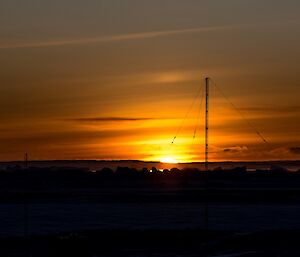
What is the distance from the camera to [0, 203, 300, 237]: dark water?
155 feet

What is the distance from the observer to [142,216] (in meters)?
55.2

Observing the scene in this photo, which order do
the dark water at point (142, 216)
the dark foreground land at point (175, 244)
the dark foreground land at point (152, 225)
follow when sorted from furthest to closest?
the dark water at point (142, 216) < the dark foreground land at point (152, 225) < the dark foreground land at point (175, 244)

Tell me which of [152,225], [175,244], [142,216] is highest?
[142,216]

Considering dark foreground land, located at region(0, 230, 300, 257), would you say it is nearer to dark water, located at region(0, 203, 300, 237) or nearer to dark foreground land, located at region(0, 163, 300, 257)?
dark foreground land, located at region(0, 163, 300, 257)

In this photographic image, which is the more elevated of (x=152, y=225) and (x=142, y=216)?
(x=142, y=216)

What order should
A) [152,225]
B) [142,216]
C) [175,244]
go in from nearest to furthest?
[175,244] < [152,225] < [142,216]

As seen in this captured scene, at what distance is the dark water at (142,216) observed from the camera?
155 ft

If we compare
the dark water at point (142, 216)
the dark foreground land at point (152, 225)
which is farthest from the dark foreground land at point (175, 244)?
the dark water at point (142, 216)

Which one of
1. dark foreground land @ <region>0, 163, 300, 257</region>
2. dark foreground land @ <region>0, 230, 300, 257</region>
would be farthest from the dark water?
dark foreground land @ <region>0, 230, 300, 257</region>

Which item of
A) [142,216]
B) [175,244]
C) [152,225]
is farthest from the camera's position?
[142,216]

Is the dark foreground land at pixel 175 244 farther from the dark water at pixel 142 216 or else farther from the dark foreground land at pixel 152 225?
the dark water at pixel 142 216

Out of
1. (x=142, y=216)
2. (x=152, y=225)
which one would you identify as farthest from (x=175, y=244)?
(x=142, y=216)

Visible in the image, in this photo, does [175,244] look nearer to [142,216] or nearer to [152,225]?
[152,225]

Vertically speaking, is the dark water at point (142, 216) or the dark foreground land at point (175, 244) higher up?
the dark water at point (142, 216)
